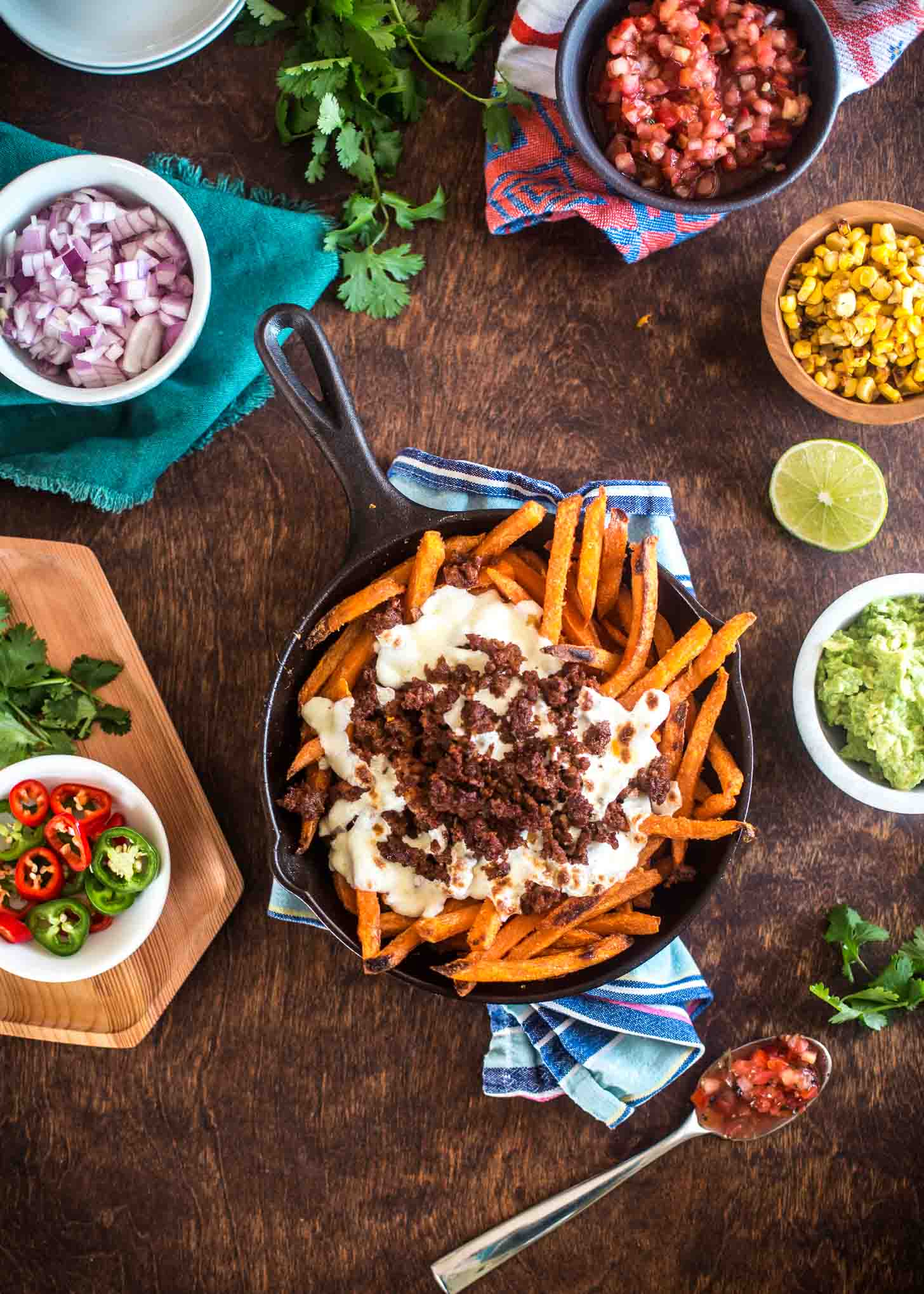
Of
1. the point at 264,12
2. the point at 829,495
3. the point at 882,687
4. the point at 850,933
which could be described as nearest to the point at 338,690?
the point at 882,687

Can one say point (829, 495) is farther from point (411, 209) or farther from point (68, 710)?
point (68, 710)

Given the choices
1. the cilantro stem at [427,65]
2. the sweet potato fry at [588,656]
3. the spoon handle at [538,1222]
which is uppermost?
the cilantro stem at [427,65]

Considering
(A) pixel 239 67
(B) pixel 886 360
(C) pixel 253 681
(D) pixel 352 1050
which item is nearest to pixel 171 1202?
(D) pixel 352 1050

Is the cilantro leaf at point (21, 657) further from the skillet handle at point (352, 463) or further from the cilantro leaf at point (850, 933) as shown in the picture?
the cilantro leaf at point (850, 933)

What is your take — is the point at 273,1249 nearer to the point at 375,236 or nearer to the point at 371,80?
the point at 375,236

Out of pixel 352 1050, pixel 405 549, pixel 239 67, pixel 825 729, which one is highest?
pixel 239 67

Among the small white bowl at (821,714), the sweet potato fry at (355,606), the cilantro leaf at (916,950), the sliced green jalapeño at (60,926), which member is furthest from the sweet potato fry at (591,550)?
the sliced green jalapeño at (60,926)

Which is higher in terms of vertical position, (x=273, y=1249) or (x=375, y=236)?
(x=375, y=236)

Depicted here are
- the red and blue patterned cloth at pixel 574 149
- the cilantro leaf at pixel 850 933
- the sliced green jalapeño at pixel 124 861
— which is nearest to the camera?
the sliced green jalapeño at pixel 124 861
